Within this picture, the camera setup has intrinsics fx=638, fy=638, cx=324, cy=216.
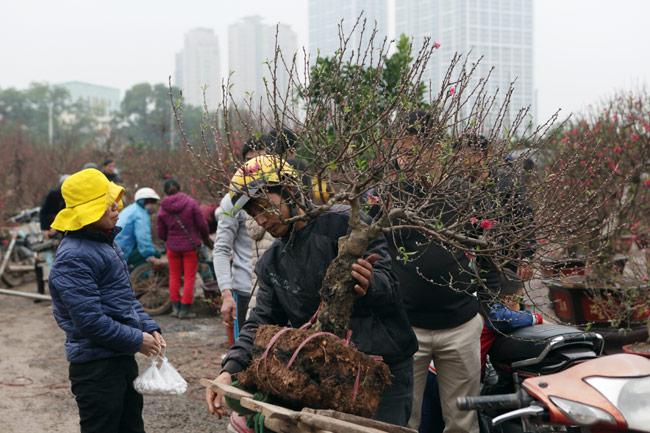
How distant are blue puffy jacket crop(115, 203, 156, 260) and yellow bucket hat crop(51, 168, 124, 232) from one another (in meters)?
5.59

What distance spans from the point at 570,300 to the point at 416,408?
10.0ft

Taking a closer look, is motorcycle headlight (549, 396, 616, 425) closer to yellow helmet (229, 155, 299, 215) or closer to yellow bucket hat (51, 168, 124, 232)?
yellow helmet (229, 155, 299, 215)

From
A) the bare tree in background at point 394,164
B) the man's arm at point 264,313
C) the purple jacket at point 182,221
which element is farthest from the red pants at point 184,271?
the bare tree in background at point 394,164

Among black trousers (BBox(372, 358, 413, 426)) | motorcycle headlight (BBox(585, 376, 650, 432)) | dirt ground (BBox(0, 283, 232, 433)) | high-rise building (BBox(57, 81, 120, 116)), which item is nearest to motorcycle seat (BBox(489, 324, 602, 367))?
black trousers (BBox(372, 358, 413, 426))

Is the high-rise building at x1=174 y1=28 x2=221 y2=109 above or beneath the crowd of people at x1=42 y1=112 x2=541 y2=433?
above

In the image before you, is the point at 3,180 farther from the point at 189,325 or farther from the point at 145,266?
the point at 189,325

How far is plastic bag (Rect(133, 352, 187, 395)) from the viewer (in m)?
3.32

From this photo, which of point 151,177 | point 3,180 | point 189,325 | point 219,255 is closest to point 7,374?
point 189,325

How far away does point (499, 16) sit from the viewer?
18219 mm

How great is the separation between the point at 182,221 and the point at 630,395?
7348 mm

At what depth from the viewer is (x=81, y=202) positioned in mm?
3240

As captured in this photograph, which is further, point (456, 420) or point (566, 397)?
point (456, 420)

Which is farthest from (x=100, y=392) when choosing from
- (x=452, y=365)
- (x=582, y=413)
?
(x=582, y=413)

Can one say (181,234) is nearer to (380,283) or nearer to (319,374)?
(380,283)
